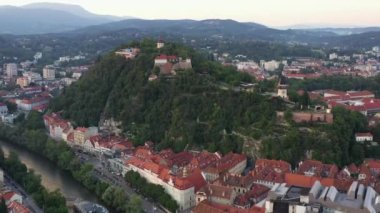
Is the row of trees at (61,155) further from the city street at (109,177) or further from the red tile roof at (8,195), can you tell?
the red tile roof at (8,195)

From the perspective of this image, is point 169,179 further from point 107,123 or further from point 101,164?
point 107,123

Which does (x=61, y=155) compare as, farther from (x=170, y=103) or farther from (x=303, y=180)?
(x=303, y=180)

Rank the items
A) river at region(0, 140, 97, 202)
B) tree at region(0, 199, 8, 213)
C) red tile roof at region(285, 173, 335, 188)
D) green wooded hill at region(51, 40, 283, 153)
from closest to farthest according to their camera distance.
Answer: tree at region(0, 199, 8, 213) < red tile roof at region(285, 173, 335, 188) < river at region(0, 140, 97, 202) < green wooded hill at region(51, 40, 283, 153)

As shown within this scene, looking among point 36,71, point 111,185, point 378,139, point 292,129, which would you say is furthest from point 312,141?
point 36,71

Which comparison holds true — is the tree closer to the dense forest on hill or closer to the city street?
the city street

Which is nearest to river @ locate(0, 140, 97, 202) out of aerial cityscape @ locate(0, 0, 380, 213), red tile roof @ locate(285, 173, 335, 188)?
aerial cityscape @ locate(0, 0, 380, 213)

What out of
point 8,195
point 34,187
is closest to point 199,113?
point 34,187
